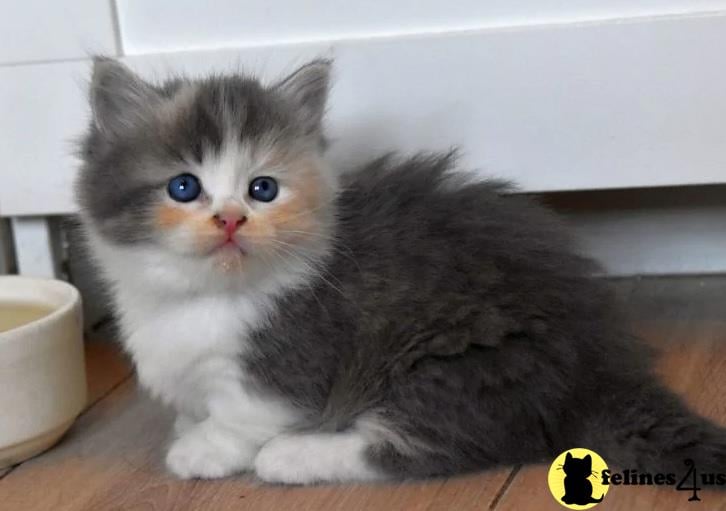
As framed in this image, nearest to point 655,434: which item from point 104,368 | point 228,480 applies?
point 228,480

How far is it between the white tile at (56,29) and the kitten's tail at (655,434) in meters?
0.92

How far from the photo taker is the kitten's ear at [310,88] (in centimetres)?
124

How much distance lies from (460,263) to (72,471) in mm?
551

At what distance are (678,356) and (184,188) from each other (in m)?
0.79

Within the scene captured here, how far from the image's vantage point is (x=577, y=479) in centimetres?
111

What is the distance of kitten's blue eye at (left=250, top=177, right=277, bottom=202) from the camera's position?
1.14 metres

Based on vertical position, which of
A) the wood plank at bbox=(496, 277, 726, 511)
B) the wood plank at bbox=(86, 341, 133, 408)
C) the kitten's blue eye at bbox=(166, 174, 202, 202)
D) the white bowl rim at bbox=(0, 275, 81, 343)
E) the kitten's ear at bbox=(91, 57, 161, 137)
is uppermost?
the kitten's ear at bbox=(91, 57, 161, 137)

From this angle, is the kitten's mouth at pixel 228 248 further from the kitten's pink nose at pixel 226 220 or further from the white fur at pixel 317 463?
the white fur at pixel 317 463

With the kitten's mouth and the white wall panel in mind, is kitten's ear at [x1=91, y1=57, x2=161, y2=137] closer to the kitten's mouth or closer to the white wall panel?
the kitten's mouth

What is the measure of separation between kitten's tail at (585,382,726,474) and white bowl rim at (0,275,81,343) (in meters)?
0.67

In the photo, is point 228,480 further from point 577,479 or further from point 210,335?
point 577,479

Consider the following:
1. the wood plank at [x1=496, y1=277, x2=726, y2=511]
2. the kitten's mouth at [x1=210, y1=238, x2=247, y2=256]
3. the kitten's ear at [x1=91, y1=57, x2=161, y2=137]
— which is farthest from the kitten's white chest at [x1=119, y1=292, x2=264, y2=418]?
the wood plank at [x1=496, y1=277, x2=726, y2=511]

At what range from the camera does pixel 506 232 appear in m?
1.24

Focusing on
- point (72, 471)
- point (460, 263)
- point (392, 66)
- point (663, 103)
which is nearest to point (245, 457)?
point (72, 471)
